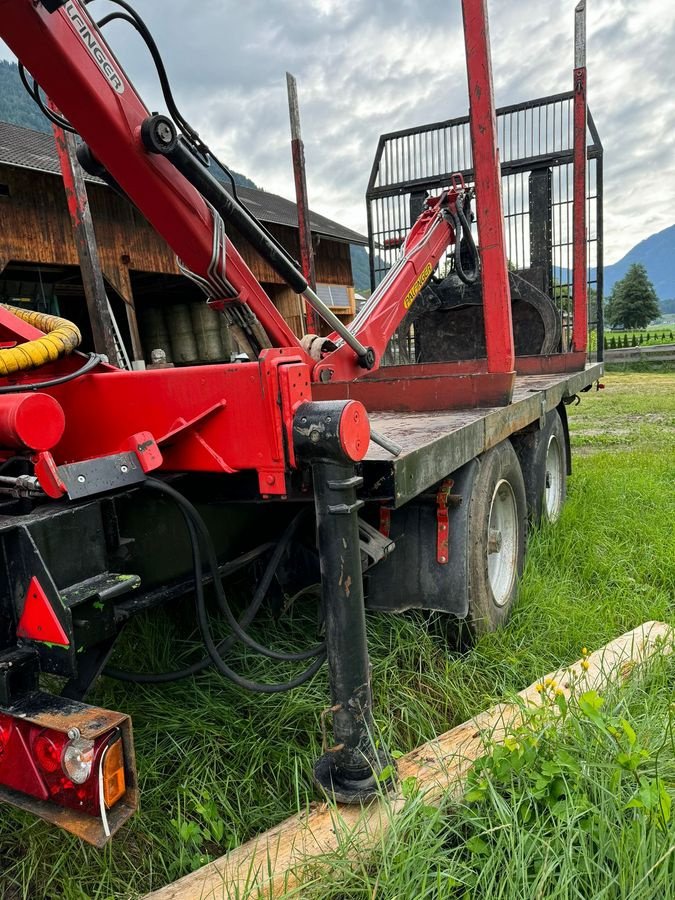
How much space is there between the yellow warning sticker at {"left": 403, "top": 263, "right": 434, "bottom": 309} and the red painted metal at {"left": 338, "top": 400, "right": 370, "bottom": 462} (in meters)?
2.64

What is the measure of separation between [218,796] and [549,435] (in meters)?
3.29

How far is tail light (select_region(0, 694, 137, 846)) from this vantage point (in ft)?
4.31

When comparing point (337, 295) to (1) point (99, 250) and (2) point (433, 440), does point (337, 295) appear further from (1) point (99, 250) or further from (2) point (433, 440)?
(2) point (433, 440)

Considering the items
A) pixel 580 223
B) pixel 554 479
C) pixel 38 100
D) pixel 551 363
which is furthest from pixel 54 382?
pixel 580 223

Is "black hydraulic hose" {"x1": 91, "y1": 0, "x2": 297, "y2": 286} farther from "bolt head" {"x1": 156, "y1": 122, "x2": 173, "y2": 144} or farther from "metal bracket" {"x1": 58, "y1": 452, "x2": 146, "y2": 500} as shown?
"metal bracket" {"x1": 58, "y1": 452, "x2": 146, "y2": 500}

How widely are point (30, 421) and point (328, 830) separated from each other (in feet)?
4.06

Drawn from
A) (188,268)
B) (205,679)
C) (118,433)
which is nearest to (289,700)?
(205,679)

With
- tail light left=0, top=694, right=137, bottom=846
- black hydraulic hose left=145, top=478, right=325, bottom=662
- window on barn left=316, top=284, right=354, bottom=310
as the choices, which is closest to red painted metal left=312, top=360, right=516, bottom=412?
black hydraulic hose left=145, top=478, right=325, bottom=662

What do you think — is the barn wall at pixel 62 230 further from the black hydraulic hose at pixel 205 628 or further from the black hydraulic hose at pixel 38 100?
the black hydraulic hose at pixel 205 628

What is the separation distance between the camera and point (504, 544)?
3.21 m

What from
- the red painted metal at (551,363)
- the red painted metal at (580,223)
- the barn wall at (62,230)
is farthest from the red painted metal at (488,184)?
the barn wall at (62,230)

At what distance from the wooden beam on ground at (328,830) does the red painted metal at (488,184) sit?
66.1 inches

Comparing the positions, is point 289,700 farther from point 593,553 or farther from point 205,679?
point 593,553

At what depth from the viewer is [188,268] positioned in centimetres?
281
